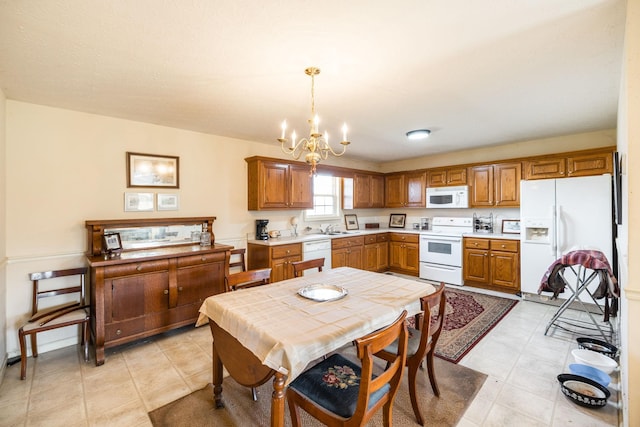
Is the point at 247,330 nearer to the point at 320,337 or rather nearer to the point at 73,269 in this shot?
the point at 320,337

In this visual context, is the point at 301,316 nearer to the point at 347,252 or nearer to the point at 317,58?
the point at 317,58

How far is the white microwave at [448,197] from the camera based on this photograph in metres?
5.16

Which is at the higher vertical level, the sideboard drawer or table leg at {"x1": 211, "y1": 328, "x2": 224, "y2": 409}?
the sideboard drawer

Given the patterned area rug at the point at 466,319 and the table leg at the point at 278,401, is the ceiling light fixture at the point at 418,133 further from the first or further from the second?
the table leg at the point at 278,401

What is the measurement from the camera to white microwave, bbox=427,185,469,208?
5160 millimetres

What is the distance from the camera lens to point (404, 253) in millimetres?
5773

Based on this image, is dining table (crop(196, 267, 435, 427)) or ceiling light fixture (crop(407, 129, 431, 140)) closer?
dining table (crop(196, 267, 435, 427))

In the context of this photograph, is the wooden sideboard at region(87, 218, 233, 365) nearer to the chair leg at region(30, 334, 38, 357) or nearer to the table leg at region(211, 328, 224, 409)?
the chair leg at region(30, 334, 38, 357)

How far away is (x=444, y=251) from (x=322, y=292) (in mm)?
3691

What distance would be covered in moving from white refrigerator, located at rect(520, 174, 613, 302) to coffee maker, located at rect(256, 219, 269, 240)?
388 cm

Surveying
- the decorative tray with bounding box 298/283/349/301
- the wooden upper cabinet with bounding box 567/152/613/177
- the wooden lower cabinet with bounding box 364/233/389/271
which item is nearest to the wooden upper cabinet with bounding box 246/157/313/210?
the wooden lower cabinet with bounding box 364/233/389/271

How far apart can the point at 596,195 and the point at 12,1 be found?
18.6ft

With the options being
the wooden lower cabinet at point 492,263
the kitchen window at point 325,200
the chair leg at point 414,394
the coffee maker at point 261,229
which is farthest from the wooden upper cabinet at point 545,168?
the coffee maker at point 261,229

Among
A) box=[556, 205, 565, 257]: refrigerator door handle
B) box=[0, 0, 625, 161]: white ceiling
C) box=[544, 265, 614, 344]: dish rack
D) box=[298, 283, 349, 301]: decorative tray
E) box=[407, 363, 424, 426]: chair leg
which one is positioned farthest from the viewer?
box=[556, 205, 565, 257]: refrigerator door handle
